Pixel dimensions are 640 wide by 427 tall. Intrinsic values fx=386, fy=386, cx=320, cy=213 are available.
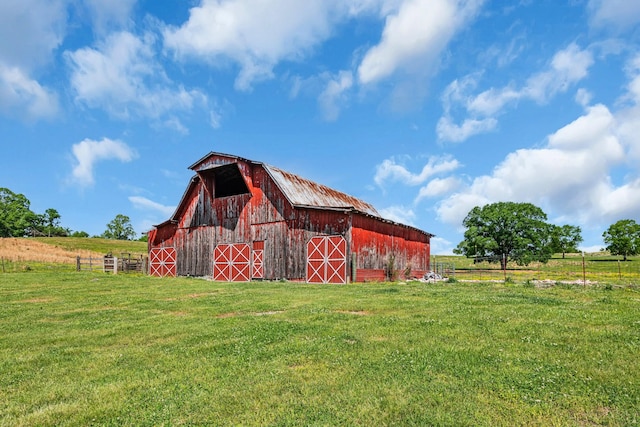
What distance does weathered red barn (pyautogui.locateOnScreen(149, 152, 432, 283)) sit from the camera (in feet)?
84.2

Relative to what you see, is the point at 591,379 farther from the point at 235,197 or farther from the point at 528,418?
the point at 235,197

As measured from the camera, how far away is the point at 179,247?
1346 inches

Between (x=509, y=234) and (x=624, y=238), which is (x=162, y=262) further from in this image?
(x=624, y=238)

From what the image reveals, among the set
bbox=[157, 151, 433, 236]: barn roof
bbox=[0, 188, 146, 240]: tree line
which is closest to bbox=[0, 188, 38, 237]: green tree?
bbox=[0, 188, 146, 240]: tree line

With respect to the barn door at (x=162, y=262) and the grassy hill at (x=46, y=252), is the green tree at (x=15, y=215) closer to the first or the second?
the grassy hill at (x=46, y=252)

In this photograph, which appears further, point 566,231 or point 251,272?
point 566,231

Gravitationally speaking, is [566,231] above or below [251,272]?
above

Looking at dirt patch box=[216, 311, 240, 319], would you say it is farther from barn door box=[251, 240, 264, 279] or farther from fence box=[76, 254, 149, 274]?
fence box=[76, 254, 149, 274]

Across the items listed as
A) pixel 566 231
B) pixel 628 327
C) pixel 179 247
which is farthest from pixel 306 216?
pixel 566 231

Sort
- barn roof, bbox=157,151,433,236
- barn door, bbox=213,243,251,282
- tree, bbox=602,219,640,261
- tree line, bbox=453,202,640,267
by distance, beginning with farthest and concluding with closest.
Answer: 1. tree, bbox=602,219,640,261
2. tree line, bbox=453,202,640,267
3. barn door, bbox=213,243,251,282
4. barn roof, bbox=157,151,433,236

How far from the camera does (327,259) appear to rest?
83.4 ft

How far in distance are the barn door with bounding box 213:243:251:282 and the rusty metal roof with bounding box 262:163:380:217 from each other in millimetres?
5499

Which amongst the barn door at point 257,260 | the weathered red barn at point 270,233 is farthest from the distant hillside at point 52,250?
the barn door at point 257,260

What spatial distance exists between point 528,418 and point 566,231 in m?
87.0
